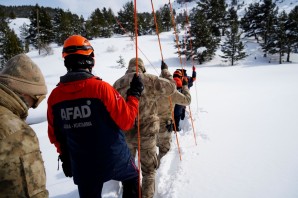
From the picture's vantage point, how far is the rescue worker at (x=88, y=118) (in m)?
1.91

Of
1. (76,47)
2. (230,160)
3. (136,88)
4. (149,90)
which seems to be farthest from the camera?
(230,160)

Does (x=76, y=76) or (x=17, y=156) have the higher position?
(x=76, y=76)

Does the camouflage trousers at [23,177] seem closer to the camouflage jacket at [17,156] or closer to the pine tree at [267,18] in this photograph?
the camouflage jacket at [17,156]

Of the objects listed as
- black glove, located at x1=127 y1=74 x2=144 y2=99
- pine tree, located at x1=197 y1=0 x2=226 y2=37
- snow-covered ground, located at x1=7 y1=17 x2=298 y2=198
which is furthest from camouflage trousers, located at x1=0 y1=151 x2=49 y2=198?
pine tree, located at x1=197 y1=0 x2=226 y2=37

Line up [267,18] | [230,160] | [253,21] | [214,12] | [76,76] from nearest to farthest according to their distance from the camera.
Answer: [76,76]
[230,160]
[267,18]
[253,21]
[214,12]

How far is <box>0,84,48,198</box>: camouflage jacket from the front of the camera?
1178 millimetres

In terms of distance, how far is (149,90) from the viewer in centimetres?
305

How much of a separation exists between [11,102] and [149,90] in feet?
6.41

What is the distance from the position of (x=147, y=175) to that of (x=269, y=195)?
1.62 meters

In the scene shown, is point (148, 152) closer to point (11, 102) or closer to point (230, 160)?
point (230, 160)

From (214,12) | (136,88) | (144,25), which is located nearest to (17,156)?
(136,88)

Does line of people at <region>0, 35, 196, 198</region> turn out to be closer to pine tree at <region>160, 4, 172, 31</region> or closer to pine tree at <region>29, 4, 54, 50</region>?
pine tree at <region>29, 4, 54, 50</region>

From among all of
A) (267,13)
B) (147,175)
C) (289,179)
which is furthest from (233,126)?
(267,13)

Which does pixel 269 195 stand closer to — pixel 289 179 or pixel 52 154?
pixel 289 179
